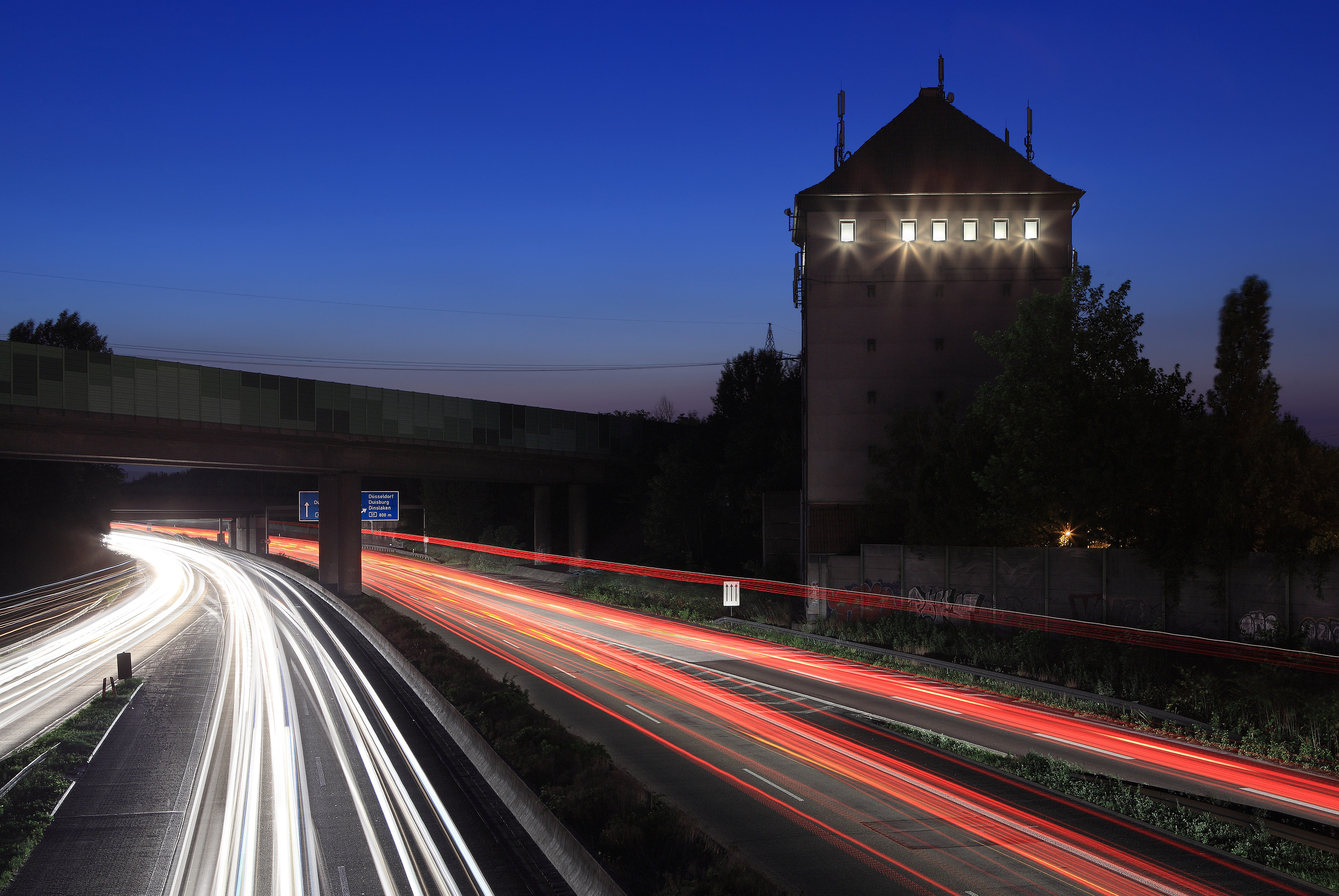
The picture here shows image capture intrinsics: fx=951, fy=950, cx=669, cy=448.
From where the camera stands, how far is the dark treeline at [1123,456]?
27.0 m

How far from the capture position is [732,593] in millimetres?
41500

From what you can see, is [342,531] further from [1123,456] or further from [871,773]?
[871,773]

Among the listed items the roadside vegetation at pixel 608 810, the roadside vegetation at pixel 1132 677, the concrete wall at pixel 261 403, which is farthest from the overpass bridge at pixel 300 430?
the roadside vegetation at pixel 608 810

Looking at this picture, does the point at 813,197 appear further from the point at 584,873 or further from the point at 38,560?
the point at 38,560

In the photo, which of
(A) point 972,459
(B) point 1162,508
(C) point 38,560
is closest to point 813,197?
(A) point 972,459

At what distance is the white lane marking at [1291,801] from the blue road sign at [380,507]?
5598cm

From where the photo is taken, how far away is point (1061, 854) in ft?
42.1

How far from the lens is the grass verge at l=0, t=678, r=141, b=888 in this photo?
13.7 metres

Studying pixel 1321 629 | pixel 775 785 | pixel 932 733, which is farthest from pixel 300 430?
pixel 1321 629

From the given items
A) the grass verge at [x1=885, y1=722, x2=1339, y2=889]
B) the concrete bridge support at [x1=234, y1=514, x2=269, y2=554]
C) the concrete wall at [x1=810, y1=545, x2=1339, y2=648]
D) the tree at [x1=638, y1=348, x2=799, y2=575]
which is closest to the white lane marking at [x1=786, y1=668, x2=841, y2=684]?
the grass verge at [x1=885, y1=722, x2=1339, y2=889]

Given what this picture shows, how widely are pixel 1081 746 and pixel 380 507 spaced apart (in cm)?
5351

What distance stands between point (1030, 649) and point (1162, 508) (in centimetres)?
696

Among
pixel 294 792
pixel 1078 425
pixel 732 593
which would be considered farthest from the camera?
pixel 732 593

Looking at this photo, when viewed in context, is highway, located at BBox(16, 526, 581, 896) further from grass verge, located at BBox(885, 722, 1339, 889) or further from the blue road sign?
the blue road sign
